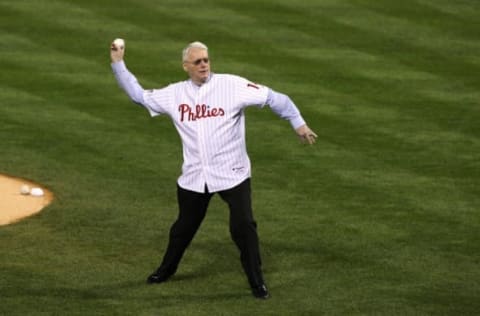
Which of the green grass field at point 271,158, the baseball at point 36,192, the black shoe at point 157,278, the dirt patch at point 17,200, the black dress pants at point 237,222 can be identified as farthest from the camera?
the baseball at point 36,192

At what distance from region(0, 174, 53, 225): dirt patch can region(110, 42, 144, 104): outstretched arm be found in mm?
2668

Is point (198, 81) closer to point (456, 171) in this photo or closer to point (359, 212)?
point (359, 212)

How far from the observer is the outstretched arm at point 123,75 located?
10.7 m

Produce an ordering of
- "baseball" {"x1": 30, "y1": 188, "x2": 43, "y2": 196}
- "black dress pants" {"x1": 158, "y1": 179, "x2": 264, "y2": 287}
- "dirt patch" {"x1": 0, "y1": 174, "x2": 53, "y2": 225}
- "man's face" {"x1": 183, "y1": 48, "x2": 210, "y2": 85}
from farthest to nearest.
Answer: "baseball" {"x1": 30, "y1": 188, "x2": 43, "y2": 196}, "dirt patch" {"x1": 0, "y1": 174, "x2": 53, "y2": 225}, "black dress pants" {"x1": 158, "y1": 179, "x2": 264, "y2": 287}, "man's face" {"x1": 183, "y1": 48, "x2": 210, "y2": 85}

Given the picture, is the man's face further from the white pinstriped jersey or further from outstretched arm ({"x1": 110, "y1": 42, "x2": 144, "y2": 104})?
outstretched arm ({"x1": 110, "y1": 42, "x2": 144, "y2": 104})

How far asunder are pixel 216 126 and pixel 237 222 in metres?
0.72

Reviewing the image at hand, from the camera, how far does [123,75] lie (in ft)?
35.3

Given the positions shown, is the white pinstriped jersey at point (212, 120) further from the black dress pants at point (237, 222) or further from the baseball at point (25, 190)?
the baseball at point (25, 190)

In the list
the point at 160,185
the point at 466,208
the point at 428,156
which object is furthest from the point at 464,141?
the point at 160,185

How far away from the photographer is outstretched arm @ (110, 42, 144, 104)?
1070 cm

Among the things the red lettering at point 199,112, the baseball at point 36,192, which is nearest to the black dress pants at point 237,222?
the red lettering at point 199,112

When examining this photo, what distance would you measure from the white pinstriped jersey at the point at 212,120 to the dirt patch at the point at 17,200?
9.15 feet

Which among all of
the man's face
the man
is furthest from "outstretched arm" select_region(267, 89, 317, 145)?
the man's face

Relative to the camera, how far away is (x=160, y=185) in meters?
14.2
